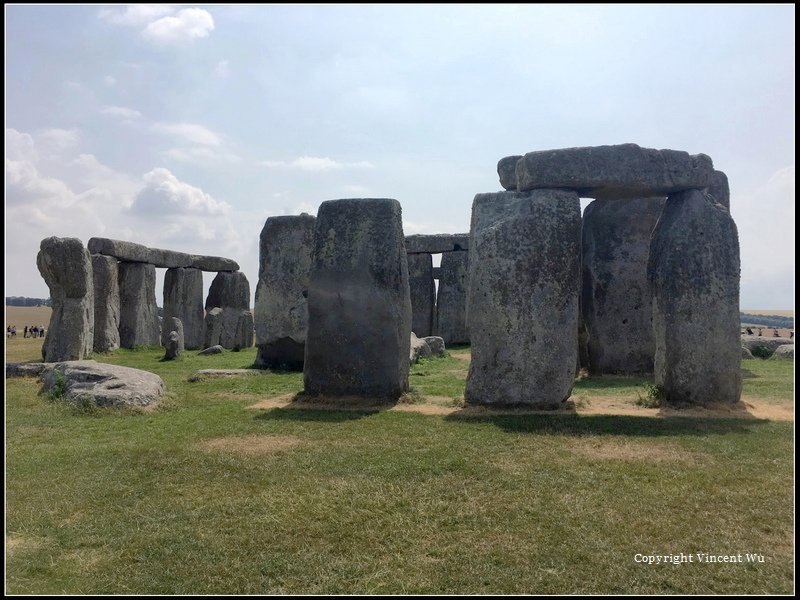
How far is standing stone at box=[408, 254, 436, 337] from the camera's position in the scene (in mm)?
23047

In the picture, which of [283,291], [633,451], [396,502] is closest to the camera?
[396,502]

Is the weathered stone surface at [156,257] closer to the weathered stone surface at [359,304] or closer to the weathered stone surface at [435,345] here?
the weathered stone surface at [435,345]

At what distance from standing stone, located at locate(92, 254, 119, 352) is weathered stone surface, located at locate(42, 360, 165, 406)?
809 cm

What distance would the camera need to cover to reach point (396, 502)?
4.58 metres

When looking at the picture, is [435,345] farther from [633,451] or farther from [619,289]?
[633,451]

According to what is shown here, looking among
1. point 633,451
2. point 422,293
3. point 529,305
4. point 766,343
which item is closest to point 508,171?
point 529,305

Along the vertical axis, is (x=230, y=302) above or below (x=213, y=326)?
above

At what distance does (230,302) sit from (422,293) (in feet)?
21.8

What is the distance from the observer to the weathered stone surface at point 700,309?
8289 mm

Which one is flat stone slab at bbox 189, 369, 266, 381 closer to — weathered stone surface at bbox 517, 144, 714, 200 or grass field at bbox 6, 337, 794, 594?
grass field at bbox 6, 337, 794, 594

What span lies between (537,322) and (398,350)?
2037 millimetres

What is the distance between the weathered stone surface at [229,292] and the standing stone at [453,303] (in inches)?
266

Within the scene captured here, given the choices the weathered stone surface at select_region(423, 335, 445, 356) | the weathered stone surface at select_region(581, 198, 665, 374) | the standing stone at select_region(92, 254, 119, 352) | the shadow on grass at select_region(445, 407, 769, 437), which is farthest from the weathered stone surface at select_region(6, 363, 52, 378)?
the weathered stone surface at select_region(581, 198, 665, 374)

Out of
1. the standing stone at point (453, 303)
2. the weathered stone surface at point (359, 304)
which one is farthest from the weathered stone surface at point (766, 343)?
the weathered stone surface at point (359, 304)
